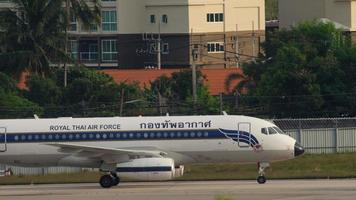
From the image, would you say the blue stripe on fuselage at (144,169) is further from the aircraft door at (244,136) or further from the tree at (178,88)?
the tree at (178,88)

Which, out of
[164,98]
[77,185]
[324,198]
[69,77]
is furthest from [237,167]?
[69,77]

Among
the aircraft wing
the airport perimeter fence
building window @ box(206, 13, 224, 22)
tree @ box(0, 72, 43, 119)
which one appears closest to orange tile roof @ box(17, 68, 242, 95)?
tree @ box(0, 72, 43, 119)

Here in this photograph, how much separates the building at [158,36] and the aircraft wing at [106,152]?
62.4 meters

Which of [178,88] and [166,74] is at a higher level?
[166,74]

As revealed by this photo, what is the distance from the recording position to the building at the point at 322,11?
11162 cm

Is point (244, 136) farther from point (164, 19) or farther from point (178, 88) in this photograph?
point (164, 19)

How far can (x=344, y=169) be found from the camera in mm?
52875

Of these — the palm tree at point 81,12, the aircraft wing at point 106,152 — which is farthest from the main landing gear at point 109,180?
the palm tree at point 81,12

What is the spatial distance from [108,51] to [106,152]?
67.9m

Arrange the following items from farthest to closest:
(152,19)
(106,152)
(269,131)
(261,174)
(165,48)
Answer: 1. (152,19)
2. (165,48)
3. (269,131)
4. (106,152)
5. (261,174)

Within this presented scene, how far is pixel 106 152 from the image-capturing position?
46719 millimetres

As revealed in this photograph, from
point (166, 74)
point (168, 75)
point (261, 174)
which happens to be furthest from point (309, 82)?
point (261, 174)

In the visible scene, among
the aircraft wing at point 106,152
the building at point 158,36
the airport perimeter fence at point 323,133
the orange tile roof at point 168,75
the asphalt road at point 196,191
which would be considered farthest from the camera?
the building at point 158,36

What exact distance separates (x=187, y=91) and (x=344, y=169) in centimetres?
3223
